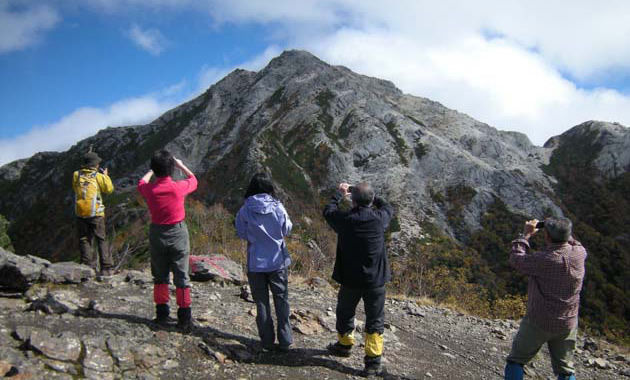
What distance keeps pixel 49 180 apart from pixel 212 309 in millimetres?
104897

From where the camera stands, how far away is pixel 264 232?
534 cm

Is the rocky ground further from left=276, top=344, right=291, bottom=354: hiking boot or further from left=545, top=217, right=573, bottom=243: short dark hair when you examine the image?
left=545, top=217, right=573, bottom=243: short dark hair

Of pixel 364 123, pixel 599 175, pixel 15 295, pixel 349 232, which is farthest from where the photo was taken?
pixel 599 175

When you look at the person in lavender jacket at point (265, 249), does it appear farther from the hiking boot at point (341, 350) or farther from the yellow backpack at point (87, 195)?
the yellow backpack at point (87, 195)

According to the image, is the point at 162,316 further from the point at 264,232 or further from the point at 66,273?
the point at 66,273

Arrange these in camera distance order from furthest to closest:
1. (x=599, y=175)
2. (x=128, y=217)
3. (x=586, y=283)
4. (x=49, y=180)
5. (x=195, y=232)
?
(x=49, y=180) < (x=599, y=175) < (x=586, y=283) < (x=128, y=217) < (x=195, y=232)

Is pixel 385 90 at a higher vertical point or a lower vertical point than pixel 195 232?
higher

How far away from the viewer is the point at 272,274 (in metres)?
5.41

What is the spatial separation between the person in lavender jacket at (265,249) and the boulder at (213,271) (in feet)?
12.4

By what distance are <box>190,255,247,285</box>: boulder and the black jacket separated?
4480mm

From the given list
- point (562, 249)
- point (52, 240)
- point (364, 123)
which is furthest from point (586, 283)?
point (52, 240)

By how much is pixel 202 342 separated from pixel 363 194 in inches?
114

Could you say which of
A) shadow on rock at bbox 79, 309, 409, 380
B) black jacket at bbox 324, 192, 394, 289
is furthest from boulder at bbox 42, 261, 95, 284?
black jacket at bbox 324, 192, 394, 289

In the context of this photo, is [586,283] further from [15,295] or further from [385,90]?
[385,90]
